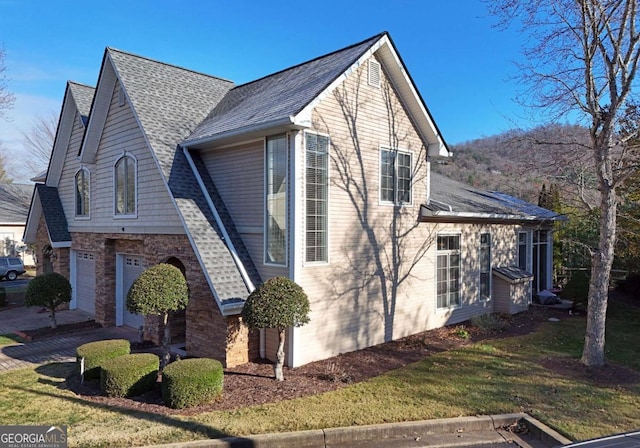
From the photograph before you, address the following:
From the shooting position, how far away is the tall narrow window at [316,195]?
8953 millimetres

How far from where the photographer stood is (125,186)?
12578mm

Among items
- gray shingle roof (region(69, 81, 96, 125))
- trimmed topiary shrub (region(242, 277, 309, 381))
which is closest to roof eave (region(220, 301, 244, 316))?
trimmed topiary shrub (region(242, 277, 309, 381))

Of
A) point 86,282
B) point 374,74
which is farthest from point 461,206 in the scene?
point 86,282

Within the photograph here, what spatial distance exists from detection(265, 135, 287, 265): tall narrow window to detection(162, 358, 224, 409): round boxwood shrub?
272cm

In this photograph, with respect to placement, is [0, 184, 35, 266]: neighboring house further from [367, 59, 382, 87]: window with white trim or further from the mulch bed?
[367, 59, 382, 87]: window with white trim

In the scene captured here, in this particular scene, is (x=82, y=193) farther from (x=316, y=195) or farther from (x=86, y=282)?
(x=316, y=195)

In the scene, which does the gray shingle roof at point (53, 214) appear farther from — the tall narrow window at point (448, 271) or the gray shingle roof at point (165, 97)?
the tall narrow window at point (448, 271)

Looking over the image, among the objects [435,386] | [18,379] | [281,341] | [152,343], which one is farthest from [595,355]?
[18,379]

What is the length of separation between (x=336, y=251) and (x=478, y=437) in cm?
468

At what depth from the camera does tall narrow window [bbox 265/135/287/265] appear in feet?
29.1

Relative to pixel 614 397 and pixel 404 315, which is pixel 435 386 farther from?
pixel 404 315

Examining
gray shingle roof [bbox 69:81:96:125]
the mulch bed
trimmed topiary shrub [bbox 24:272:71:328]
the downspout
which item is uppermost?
gray shingle roof [bbox 69:81:96:125]

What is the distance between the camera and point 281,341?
25.8ft

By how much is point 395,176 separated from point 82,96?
1256 cm
